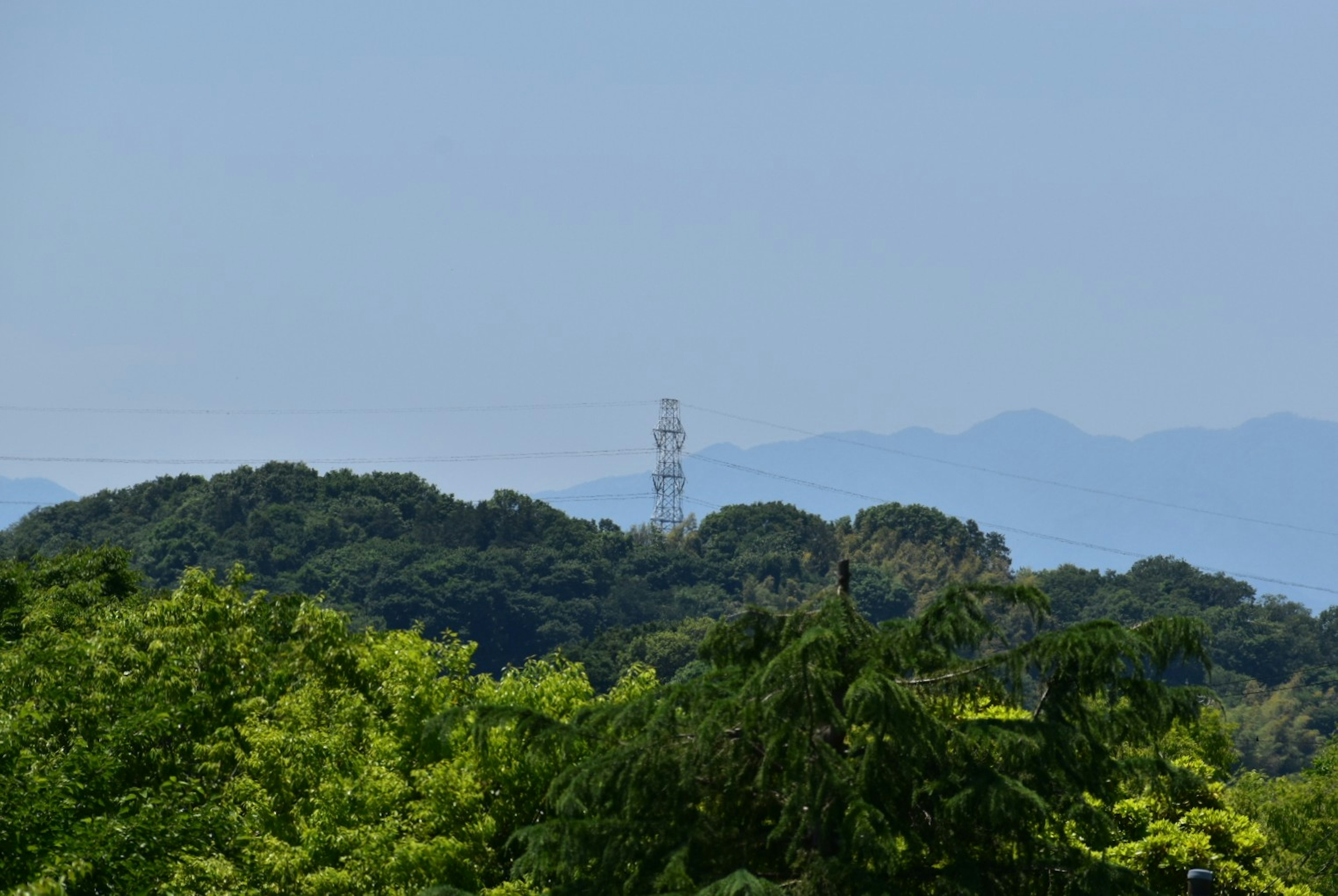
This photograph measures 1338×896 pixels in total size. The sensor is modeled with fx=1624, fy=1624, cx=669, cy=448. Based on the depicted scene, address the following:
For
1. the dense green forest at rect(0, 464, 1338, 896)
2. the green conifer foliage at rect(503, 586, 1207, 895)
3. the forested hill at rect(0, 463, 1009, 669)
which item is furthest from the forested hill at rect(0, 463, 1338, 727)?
the green conifer foliage at rect(503, 586, 1207, 895)

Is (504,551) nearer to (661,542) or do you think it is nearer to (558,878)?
(661,542)

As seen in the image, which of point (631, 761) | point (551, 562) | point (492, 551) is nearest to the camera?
point (631, 761)

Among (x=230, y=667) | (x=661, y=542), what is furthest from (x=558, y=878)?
(x=661, y=542)

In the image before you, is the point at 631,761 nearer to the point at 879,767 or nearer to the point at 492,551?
the point at 879,767

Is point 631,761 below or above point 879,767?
below

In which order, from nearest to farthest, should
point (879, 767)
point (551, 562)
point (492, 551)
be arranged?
point (879, 767), point (492, 551), point (551, 562)

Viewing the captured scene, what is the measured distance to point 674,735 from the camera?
17.2m

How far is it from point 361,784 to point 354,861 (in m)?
1.46

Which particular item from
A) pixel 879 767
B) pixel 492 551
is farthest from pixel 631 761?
pixel 492 551

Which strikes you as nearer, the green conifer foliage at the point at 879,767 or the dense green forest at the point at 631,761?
the green conifer foliage at the point at 879,767

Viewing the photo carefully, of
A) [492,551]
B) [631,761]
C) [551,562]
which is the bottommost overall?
[551,562]

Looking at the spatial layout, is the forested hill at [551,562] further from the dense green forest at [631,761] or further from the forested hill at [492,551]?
the dense green forest at [631,761]

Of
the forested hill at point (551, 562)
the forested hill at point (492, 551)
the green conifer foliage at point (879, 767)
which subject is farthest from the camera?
the forested hill at point (492, 551)

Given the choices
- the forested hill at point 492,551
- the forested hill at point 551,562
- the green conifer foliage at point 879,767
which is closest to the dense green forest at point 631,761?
the green conifer foliage at point 879,767
